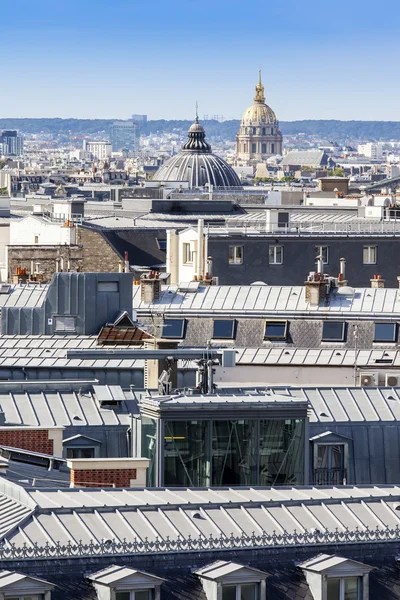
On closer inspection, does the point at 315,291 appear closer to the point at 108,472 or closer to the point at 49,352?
the point at 49,352

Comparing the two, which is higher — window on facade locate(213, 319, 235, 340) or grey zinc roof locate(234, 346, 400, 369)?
window on facade locate(213, 319, 235, 340)

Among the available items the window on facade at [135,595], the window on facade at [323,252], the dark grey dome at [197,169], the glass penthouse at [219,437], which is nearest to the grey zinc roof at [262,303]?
the window on facade at [323,252]

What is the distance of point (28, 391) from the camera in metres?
35.8

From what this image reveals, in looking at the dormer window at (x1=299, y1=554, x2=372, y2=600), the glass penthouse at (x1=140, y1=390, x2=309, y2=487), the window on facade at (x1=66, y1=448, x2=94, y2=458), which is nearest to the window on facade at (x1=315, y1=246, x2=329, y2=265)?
the window on facade at (x1=66, y1=448, x2=94, y2=458)

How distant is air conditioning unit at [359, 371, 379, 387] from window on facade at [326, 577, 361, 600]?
2526cm

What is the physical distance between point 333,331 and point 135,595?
30.0 m

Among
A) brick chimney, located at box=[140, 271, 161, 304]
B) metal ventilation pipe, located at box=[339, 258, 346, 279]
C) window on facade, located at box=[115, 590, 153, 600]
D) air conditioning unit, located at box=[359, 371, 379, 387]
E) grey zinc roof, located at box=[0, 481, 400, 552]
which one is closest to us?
window on facade, located at box=[115, 590, 153, 600]

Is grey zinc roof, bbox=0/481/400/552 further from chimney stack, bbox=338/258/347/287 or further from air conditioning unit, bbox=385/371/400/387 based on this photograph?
chimney stack, bbox=338/258/347/287

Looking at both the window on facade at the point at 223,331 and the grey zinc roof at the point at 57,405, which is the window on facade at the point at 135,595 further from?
the window on facade at the point at 223,331

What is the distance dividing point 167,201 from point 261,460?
7468 centimetres

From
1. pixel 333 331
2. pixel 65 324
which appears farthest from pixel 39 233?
pixel 333 331

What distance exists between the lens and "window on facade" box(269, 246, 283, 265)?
2891 inches

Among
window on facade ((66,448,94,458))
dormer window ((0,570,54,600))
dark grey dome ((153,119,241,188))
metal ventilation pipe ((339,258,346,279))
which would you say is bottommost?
dark grey dome ((153,119,241,188))

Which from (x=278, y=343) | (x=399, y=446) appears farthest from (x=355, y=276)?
(x=399, y=446)
